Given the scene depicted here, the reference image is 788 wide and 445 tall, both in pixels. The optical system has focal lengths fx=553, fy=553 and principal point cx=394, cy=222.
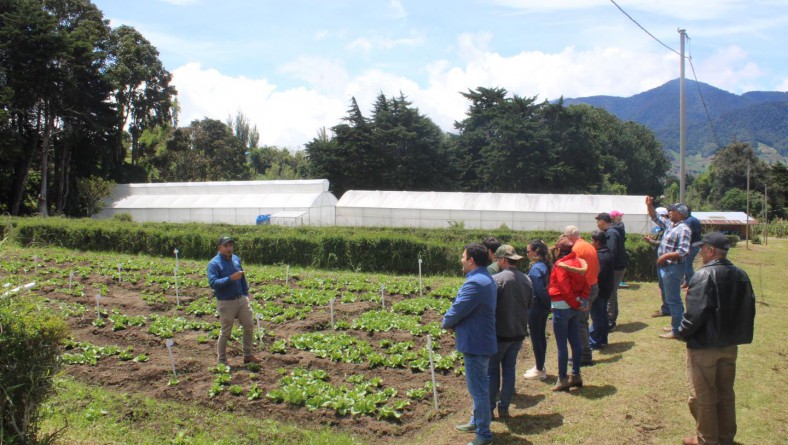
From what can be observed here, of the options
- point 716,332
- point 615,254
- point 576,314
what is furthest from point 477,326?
point 615,254

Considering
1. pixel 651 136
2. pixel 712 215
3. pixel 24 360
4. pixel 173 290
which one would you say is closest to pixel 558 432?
pixel 24 360

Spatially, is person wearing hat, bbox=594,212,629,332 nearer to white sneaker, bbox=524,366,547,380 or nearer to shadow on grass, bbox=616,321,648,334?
shadow on grass, bbox=616,321,648,334

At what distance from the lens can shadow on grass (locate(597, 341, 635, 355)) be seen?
8688 mm

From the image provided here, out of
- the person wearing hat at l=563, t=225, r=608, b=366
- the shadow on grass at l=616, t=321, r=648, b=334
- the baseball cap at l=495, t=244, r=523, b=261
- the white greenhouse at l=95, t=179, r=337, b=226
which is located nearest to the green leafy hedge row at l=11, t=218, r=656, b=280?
the shadow on grass at l=616, t=321, r=648, b=334

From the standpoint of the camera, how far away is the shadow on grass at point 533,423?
19.8ft

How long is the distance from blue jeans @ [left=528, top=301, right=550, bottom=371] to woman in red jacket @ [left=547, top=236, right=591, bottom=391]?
0.63ft

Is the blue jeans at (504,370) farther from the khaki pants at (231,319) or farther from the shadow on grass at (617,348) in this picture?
the khaki pants at (231,319)

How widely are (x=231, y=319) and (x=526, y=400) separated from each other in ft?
14.2

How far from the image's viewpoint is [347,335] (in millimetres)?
9828

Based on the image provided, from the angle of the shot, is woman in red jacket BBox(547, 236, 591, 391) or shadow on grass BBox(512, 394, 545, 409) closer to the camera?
shadow on grass BBox(512, 394, 545, 409)

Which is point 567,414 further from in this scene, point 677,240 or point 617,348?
point 677,240

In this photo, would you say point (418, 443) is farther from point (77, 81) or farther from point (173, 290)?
point (77, 81)

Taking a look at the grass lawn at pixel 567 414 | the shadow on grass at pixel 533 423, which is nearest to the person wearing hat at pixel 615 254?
the grass lawn at pixel 567 414

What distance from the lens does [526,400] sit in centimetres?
691
